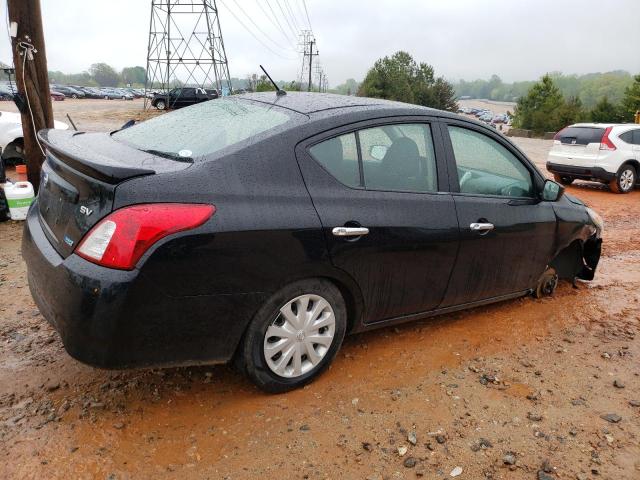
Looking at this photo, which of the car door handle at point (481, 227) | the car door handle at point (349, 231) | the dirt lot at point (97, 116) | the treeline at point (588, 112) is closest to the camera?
the car door handle at point (349, 231)

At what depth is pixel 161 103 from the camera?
34.8m

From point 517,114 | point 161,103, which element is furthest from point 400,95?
point 161,103

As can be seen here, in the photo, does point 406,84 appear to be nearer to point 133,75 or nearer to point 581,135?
point 581,135

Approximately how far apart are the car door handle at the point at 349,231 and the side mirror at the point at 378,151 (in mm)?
470

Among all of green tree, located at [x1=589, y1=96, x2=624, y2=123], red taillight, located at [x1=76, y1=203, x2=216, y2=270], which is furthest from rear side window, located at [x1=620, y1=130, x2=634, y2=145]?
green tree, located at [x1=589, y1=96, x2=624, y2=123]

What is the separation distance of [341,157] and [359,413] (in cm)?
139

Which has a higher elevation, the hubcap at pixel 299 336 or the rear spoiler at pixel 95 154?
the rear spoiler at pixel 95 154

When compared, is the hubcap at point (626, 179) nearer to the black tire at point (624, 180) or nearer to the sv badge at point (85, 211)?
the black tire at point (624, 180)

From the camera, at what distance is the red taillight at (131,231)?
2.27 metres

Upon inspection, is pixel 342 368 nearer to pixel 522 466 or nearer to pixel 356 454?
pixel 356 454

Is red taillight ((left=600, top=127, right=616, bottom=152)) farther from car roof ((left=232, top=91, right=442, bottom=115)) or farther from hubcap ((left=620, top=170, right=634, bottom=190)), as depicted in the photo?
car roof ((left=232, top=91, right=442, bottom=115))

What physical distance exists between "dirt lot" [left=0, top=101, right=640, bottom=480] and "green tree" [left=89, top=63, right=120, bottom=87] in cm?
15177

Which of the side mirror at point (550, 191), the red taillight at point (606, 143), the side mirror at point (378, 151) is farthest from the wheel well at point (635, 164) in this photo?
the side mirror at point (378, 151)

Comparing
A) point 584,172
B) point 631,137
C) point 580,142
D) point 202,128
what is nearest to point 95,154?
point 202,128
